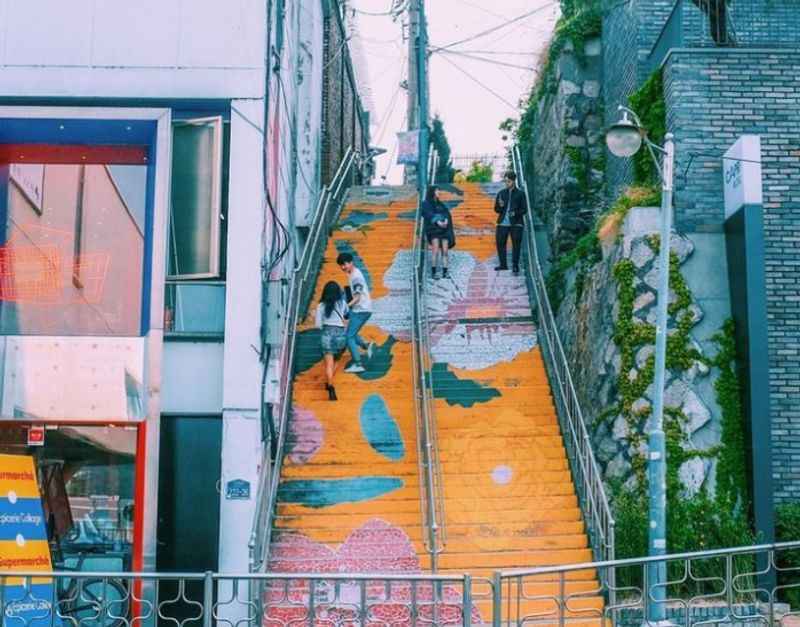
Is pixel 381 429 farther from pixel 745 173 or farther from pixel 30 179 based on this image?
pixel 745 173

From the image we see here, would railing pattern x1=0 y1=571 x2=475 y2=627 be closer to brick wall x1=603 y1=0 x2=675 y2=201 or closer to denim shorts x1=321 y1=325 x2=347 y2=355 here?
denim shorts x1=321 y1=325 x2=347 y2=355

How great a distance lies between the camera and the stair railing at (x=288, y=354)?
12.5 meters

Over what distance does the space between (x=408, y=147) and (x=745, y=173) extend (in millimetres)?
15719

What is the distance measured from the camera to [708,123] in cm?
1500

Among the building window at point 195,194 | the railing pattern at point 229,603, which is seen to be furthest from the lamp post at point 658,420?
the building window at point 195,194

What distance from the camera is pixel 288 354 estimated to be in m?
15.8

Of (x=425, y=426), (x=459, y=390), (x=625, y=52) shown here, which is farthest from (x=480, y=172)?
(x=425, y=426)

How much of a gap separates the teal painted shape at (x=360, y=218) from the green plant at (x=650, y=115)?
6.65m

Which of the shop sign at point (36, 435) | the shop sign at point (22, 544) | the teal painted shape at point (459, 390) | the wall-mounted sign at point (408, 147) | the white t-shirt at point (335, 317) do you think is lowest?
the shop sign at point (22, 544)

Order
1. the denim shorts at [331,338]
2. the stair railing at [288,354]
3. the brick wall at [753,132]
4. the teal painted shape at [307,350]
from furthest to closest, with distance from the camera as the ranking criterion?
the teal painted shape at [307,350]
the denim shorts at [331,338]
the brick wall at [753,132]
the stair railing at [288,354]

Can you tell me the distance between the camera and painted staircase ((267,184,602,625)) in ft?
42.0

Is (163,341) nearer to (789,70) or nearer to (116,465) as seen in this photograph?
(116,465)

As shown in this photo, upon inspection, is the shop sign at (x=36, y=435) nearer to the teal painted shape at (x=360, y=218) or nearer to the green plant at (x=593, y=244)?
the green plant at (x=593, y=244)

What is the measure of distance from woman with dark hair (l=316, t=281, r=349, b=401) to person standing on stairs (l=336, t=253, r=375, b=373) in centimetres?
16
